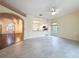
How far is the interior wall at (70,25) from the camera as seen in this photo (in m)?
9.74

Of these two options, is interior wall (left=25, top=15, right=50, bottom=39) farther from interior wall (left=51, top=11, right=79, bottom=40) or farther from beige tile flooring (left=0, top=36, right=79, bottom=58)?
beige tile flooring (left=0, top=36, right=79, bottom=58)

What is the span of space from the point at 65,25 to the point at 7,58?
9020 millimetres

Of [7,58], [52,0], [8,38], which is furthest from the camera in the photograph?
[8,38]

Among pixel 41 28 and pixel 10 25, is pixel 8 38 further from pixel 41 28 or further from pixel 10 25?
pixel 41 28

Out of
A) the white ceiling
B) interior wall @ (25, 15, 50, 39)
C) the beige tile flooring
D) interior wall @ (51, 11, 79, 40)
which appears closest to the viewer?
the beige tile flooring

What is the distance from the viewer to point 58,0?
6.92 meters

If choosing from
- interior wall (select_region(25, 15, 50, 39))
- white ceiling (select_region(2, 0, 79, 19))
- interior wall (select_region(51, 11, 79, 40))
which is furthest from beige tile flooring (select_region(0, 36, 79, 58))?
interior wall (select_region(25, 15, 50, 39))

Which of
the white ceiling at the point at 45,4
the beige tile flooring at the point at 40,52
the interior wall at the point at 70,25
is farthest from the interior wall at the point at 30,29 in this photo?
the beige tile flooring at the point at 40,52

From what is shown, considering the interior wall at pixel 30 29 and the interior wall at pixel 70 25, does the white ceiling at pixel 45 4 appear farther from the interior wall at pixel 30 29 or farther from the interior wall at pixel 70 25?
the interior wall at pixel 30 29

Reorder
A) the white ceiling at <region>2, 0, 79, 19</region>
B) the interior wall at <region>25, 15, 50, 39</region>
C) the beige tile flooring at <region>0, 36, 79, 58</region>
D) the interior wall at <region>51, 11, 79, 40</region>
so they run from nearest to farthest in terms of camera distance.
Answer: the beige tile flooring at <region>0, 36, 79, 58</region>, the white ceiling at <region>2, 0, 79, 19</region>, the interior wall at <region>51, 11, 79, 40</region>, the interior wall at <region>25, 15, 50, 39</region>

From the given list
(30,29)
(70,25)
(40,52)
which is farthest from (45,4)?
(30,29)

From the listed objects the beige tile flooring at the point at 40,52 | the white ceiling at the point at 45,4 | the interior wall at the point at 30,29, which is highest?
the white ceiling at the point at 45,4

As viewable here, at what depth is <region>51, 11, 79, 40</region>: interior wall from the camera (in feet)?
32.0

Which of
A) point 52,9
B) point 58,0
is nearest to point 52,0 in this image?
point 58,0
